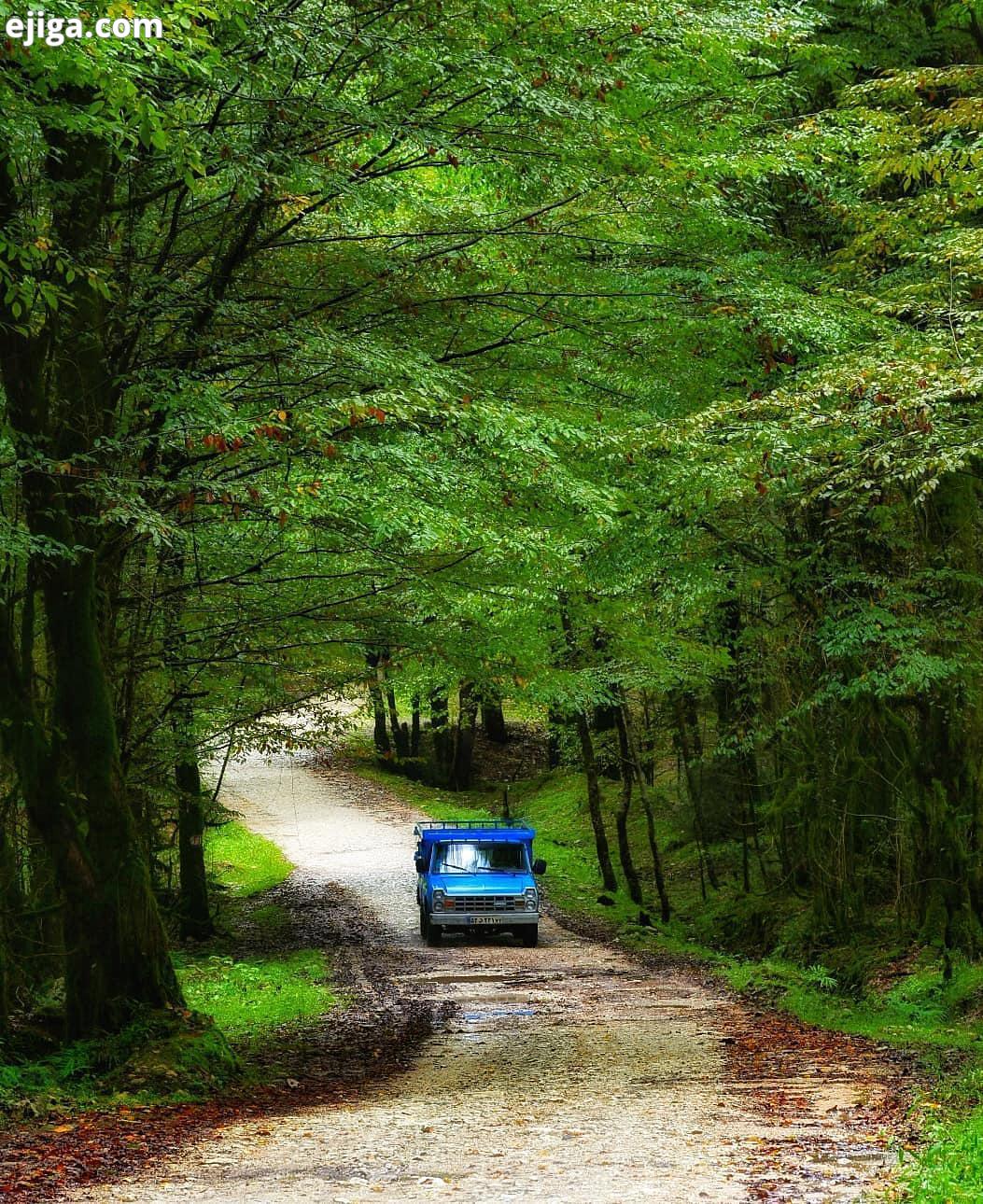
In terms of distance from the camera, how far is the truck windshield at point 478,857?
72.5 feet

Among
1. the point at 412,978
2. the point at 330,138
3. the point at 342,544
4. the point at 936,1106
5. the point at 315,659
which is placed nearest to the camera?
the point at 936,1106

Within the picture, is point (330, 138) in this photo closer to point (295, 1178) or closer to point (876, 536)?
point (295, 1178)

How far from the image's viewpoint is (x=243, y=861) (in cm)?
3478

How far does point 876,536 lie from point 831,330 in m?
4.33

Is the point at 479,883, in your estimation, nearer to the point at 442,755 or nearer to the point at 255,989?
the point at 255,989

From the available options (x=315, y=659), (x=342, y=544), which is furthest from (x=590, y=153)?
(x=315, y=659)

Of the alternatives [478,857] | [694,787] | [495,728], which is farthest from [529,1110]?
[495,728]

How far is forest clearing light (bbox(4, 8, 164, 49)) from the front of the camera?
6.26 m

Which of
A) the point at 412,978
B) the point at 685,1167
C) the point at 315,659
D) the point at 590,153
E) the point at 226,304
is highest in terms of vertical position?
the point at 590,153

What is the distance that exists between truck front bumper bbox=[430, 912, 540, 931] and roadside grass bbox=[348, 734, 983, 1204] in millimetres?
2103

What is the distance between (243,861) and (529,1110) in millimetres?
27169

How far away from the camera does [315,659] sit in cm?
1451

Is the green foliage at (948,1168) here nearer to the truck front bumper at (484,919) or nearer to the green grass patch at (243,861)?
the truck front bumper at (484,919)

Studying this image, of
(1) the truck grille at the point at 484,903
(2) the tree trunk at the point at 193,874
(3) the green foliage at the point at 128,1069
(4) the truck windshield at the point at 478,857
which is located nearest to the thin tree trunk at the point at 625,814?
(4) the truck windshield at the point at 478,857
